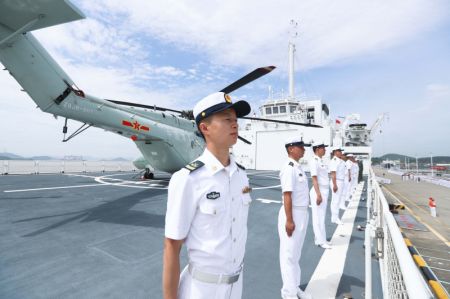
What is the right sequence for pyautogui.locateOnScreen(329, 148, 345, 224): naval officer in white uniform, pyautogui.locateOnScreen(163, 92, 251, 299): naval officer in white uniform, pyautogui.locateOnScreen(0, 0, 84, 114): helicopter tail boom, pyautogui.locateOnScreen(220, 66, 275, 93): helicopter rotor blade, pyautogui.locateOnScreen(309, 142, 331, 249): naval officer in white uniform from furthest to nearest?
pyautogui.locateOnScreen(329, 148, 345, 224): naval officer in white uniform < pyautogui.locateOnScreen(220, 66, 275, 93): helicopter rotor blade < pyautogui.locateOnScreen(309, 142, 331, 249): naval officer in white uniform < pyautogui.locateOnScreen(0, 0, 84, 114): helicopter tail boom < pyautogui.locateOnScreen(163, 92, 251, 299): naval officer in white uniform

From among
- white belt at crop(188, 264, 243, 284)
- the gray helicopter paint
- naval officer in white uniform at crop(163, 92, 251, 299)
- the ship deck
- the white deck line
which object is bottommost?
the ship deck

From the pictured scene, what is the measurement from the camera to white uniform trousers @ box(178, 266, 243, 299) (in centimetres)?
141

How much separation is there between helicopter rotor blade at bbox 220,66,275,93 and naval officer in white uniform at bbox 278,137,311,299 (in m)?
3.01

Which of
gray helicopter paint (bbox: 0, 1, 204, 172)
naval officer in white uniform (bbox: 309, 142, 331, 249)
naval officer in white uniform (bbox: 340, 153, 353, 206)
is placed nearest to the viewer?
naval officer in white uniform (bbox: 309, 142, 331, 249)

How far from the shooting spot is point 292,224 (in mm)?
2951

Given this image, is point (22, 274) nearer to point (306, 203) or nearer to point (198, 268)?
point (198, 268)

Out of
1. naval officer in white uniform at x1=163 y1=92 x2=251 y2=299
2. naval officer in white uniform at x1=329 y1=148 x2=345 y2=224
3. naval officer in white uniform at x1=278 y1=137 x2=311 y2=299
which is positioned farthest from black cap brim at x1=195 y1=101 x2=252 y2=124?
naval officer in white uniform at x1=329 y1=148 x2=345 y2=224

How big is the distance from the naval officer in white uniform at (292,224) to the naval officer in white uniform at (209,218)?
4.98 feet

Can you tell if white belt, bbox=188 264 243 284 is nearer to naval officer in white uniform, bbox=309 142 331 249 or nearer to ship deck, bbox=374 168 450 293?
naval officer in white uniform, bbox=309 142 331 249

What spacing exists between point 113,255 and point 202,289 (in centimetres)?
292

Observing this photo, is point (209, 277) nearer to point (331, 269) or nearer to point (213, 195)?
point (213, 195)

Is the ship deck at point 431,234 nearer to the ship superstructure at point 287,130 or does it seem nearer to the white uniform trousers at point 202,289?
the white uniform trousers at point 202,289

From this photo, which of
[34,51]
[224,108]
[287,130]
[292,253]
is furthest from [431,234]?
[287,130]

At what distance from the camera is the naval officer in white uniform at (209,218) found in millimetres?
1368
